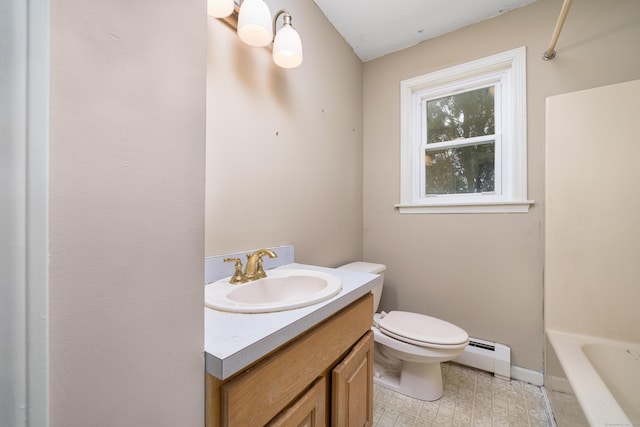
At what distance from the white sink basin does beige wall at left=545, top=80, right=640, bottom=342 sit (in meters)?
1.32

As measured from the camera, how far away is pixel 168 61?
0.40 meters

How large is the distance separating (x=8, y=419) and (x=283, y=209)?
1071 mm

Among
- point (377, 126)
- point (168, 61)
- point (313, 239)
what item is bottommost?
point (313, 239)

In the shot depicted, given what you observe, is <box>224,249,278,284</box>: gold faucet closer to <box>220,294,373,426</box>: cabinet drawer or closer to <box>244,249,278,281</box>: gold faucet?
A: <box>244,249,278,281</box>: gold faucet

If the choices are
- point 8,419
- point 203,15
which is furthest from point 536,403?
point 203,15

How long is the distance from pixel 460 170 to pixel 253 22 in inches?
61.3

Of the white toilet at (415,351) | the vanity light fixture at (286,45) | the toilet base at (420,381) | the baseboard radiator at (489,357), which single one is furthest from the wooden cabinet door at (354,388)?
the vanity light fixture at (286,45)

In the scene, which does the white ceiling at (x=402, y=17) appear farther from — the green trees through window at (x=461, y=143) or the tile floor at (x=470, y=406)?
the tile floor at (x=470, y=406)

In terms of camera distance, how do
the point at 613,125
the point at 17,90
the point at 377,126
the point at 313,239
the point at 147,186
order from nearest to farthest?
the point at 17,90, the point at 147,186, the point at 613,125, the point at 313,239, the point at 377,126

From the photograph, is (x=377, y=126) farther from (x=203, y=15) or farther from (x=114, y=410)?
(x=114, y=410)

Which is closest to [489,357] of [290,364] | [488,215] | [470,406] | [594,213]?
[470,406]

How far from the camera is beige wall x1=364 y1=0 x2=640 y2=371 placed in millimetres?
1392

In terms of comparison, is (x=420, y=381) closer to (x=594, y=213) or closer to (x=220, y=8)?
(x=594, y=213)

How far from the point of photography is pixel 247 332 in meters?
0.53
